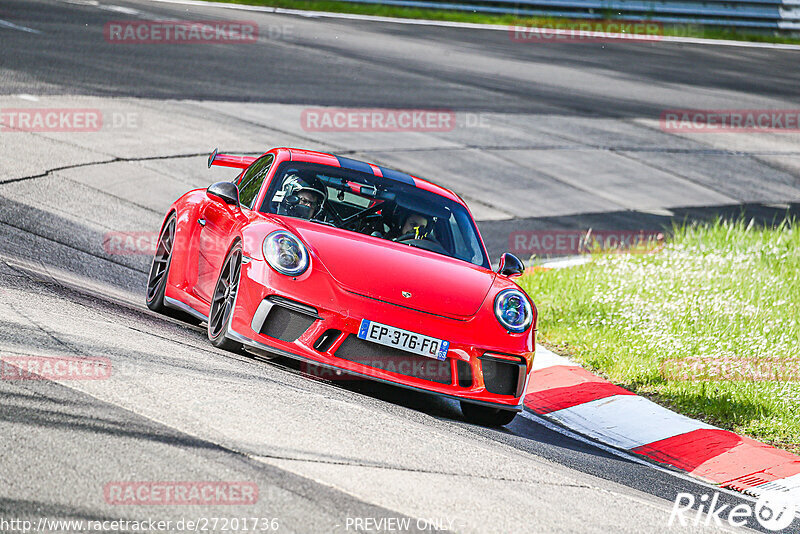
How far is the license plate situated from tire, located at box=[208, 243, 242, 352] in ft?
2.71

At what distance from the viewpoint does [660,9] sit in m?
32.4

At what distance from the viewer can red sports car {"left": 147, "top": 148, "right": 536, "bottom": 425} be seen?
19.7ft

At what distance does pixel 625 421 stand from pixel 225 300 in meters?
2.75

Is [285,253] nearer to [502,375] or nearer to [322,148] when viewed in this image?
[502,375]

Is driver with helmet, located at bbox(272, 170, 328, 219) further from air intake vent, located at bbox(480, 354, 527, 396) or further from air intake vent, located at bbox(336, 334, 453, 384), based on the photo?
air intake vent, located at bbox(480, 354, 527, 396)

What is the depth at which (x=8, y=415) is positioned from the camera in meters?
4.21

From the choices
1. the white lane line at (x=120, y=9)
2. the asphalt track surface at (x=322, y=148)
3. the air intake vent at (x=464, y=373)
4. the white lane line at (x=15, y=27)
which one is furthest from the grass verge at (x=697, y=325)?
the white lane line at (x=120, y=9)

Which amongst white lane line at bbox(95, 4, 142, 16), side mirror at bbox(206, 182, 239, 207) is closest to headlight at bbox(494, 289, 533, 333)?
side mirror at bbox(206, 182, 239, 207)

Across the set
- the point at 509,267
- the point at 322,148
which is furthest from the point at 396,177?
the point at 322,148

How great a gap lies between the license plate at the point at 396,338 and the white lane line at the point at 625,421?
1.55m

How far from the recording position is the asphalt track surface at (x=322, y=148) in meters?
4.18

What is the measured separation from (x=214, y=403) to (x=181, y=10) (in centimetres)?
2131

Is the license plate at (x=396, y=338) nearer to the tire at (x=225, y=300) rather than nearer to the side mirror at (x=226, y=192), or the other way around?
the tire at (x=225, y=300)

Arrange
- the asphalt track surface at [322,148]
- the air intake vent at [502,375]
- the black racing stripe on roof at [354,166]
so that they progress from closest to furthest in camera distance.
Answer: the asphalt track surface at [322,148], the air intake vent at [502,375], the black racing stripe on roof at [354,166]
